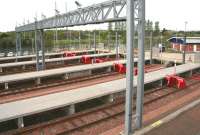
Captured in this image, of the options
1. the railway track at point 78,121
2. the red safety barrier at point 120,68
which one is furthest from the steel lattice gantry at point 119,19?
the red safety barrier at point 120,68

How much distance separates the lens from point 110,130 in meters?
10.0

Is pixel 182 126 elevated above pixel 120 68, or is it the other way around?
pixel 120 68

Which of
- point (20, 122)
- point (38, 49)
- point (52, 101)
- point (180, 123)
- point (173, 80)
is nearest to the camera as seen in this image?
point (180, 123)

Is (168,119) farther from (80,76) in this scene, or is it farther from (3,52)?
(3,52)

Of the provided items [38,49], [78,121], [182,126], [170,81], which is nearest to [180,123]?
[182,126]

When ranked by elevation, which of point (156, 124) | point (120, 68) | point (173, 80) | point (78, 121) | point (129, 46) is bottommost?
point (78, 121)

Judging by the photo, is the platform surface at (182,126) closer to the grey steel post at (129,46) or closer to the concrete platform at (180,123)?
the concrete platform at (180,123)

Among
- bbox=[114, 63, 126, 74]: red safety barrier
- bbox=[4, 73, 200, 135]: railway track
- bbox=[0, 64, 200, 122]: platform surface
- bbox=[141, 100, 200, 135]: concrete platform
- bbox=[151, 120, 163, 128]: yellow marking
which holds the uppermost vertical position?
bbox=[114, 63, 126, 74]: red safety barrier

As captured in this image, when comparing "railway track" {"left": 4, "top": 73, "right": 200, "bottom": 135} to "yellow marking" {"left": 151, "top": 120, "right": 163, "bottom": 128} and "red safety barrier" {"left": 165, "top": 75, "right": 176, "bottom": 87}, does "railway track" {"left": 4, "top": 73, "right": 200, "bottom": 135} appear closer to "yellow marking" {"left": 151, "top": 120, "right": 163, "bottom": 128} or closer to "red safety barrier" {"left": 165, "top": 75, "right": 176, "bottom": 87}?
"yellow marking" {"left": 151, "top": 120, "right": 163, "bottom": 128}

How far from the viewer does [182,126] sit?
9797 mm

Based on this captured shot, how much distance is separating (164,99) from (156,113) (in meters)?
3.23

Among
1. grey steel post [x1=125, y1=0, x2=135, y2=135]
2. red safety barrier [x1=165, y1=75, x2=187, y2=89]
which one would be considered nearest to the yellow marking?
grey steel post [x1=125, y1=0, x2=135, y2=135]

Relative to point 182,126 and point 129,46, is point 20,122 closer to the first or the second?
point 129,46

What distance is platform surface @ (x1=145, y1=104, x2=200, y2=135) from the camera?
9164 millimetres
